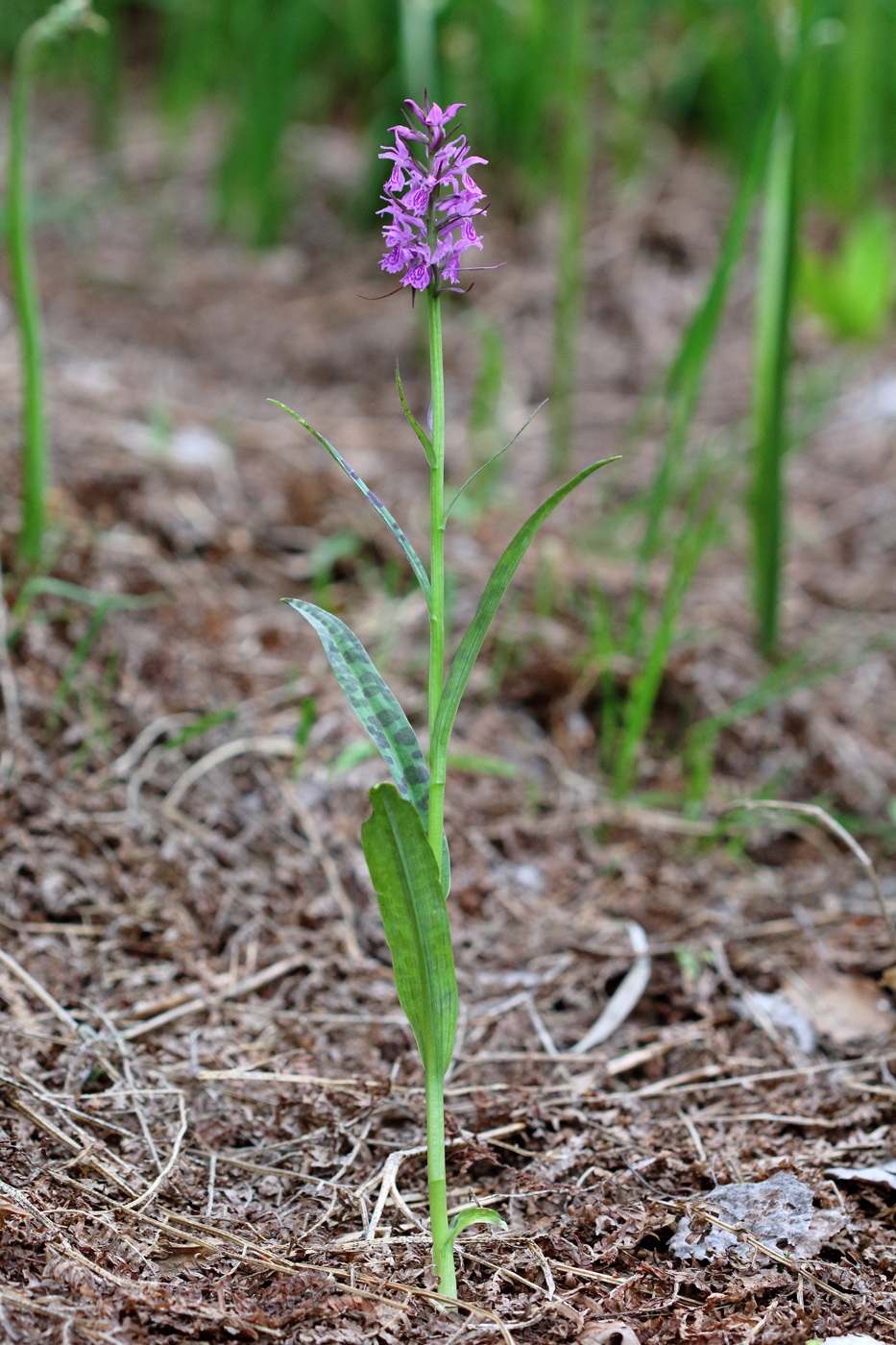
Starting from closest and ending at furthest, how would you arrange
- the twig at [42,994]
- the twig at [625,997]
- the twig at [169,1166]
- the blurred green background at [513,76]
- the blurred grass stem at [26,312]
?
the twig at [169,1166]
the twig at [42,994]
the twig at [625,997]
the blurred grass stem at [26,312]
the blurred green background at [513,76]

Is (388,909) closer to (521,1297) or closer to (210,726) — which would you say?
(521,1297)

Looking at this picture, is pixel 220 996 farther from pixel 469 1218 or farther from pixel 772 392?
pixel 772 392

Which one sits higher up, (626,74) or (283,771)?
(626,74)

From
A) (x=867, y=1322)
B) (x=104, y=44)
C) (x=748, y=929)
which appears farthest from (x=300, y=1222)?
(x=104, y=44)

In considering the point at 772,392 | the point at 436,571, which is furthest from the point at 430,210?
the point at 772,392

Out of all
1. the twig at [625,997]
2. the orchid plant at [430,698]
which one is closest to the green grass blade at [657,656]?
the twig at [625,997]

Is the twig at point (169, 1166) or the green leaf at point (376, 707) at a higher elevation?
the green leaf at point (376, 707)

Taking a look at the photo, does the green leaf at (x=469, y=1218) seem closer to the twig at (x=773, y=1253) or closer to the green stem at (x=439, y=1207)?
the green stem at (x=439, y=1207)

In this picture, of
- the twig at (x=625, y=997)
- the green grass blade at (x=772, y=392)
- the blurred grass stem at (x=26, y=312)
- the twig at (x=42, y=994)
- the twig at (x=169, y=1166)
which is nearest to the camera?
the twig at (x=169, y=1166)
